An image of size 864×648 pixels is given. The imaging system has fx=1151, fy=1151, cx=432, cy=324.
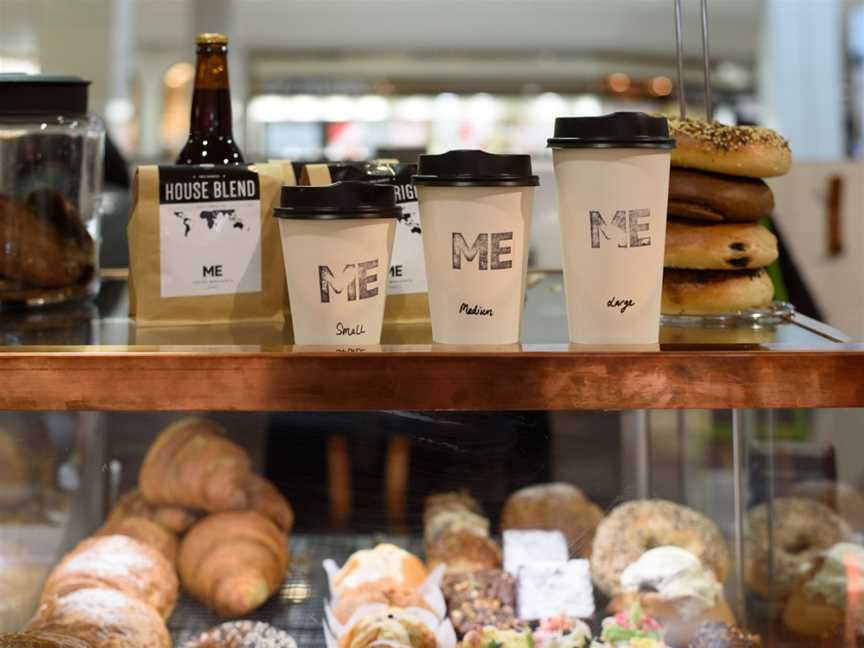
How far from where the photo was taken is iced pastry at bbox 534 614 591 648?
4.23 ft

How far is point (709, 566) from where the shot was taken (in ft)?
4.72

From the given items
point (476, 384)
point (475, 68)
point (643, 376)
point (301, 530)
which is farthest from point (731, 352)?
point (475, 68)

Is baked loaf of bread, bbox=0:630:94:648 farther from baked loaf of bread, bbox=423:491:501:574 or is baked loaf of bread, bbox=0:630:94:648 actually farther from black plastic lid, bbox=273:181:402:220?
black plastic lid, bbox=273:181:402:220

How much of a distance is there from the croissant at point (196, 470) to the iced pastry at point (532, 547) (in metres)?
0.33

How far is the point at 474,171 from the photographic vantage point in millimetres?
1015

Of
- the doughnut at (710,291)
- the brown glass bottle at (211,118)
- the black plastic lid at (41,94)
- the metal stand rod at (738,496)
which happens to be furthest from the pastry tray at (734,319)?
the black plastic lid at (41,94)

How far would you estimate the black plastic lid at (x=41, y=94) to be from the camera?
1.41 m

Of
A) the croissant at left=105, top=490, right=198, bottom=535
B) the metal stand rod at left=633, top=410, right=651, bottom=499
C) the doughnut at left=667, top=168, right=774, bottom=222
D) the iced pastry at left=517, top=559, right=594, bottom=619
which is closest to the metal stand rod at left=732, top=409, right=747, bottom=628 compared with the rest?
the metal stand rod at left=633, top=410, right=651, bottom=499

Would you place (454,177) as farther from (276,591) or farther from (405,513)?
(276,591)

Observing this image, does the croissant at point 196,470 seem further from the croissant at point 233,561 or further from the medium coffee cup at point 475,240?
the medium coffee cup at point 475,240

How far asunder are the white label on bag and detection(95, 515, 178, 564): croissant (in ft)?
1.40

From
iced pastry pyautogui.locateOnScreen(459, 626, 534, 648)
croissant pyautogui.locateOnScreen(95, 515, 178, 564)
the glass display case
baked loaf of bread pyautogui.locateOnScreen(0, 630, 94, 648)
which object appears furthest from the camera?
croissant pyautogui.locateOnScreen(95, 515, 178, 564)

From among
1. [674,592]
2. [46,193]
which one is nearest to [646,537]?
[674,592]

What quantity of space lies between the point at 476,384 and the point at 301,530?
452mm
